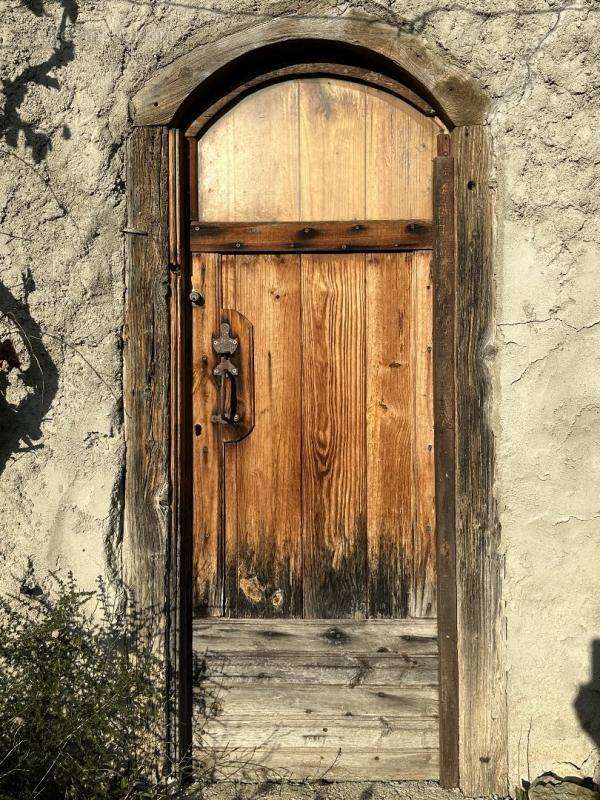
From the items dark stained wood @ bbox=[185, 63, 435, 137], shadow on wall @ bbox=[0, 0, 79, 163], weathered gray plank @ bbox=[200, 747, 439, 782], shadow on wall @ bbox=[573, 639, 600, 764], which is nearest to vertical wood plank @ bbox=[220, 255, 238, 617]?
A: weathered gray plank @ bbox=[200, 747, 439, 782]

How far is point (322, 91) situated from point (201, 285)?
0.80 metres

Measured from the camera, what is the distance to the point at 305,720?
97.7 inches

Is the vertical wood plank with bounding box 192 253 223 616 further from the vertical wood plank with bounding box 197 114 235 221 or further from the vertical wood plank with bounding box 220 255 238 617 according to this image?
the vertical wood plank with bounding box 197 114 235 221

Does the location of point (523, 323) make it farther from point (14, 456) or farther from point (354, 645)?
point (14, 456)

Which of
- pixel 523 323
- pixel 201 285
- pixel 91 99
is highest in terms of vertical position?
pixel 91 99

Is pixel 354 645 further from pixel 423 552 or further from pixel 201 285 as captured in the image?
pixel 201 285

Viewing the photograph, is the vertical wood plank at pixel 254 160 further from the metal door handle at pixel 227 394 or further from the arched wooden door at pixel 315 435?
the metal door handle at pixel 227 394

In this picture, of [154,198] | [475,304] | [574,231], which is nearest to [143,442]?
[154,198]

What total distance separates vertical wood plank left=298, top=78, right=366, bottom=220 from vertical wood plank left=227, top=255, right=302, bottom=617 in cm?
24

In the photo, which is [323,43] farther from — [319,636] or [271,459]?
[319,636]

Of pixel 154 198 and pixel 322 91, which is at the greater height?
pixel 322 91

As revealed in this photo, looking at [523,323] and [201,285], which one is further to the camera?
[201,285]

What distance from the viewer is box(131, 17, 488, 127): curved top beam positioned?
2309 millimetres

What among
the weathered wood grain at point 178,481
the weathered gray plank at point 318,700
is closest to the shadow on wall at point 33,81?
the weathered wood grain at point 178,481
